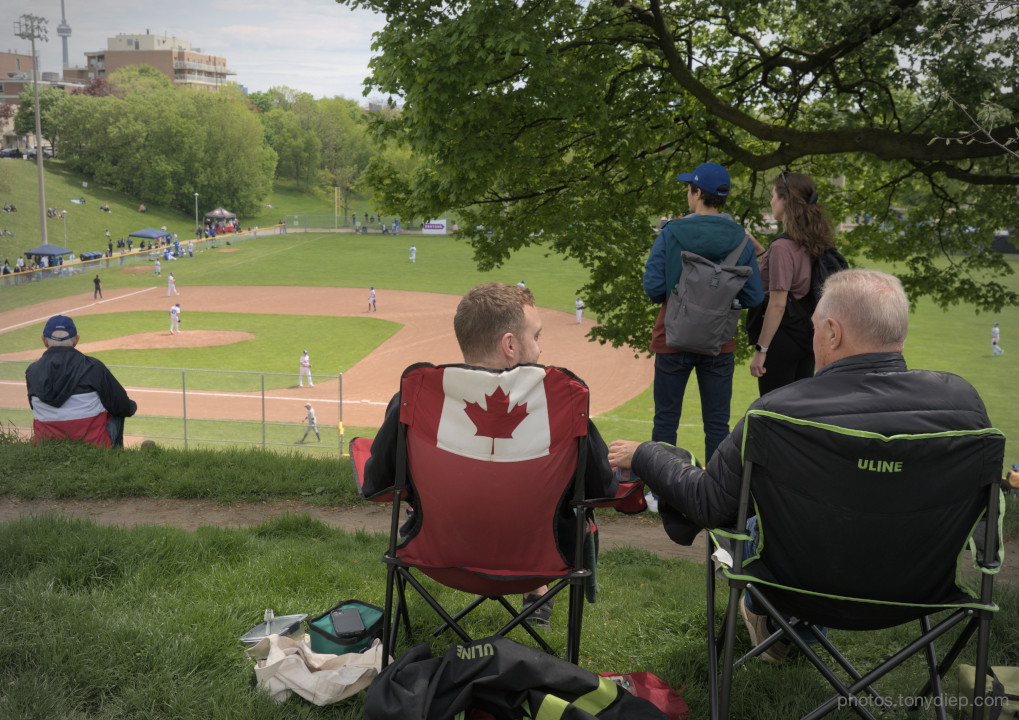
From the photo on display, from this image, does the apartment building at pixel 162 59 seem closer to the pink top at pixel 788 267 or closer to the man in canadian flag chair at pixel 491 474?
the pink top at pixel 788 267

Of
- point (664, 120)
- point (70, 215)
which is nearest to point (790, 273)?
point (664, 120)

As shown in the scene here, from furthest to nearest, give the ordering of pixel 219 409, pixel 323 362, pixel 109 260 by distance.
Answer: pixel 109 260 < pixel 323 362 < pixel 219 409

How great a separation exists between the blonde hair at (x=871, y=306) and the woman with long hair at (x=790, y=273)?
2.08 meters

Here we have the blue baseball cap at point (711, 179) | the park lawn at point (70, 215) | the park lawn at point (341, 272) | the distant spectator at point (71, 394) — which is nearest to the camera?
the blue baseball cap at point (711, 179)

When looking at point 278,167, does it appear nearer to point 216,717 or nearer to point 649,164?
point 649,164

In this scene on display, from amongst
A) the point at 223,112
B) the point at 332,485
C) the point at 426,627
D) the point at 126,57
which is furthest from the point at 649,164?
the point at 126,57

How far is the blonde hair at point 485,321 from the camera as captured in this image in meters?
2.87

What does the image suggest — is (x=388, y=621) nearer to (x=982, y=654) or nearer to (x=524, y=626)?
(x=524, y=626)

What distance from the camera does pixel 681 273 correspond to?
4281 millimetres

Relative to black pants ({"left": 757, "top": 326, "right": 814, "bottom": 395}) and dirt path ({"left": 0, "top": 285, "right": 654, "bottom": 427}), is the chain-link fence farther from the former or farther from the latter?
black pants ({"left": 757, "top": 326, "right": 814, "bottom": 395})

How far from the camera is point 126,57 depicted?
136125mm

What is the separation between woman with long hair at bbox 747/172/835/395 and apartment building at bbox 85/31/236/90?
140383mm

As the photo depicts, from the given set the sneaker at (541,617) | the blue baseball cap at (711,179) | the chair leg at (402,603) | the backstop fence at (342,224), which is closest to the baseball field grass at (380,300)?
the backstop fence at (342,224)

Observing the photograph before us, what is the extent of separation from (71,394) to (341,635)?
4.56m
